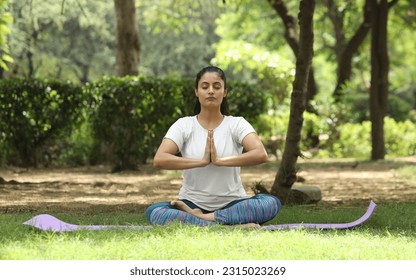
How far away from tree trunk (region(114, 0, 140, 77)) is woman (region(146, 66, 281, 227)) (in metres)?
10.8

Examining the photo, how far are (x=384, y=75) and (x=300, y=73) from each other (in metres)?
10.0

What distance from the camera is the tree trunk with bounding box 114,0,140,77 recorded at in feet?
58.1

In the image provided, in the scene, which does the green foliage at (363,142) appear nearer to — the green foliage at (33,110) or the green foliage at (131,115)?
the green foliage at (131,115)

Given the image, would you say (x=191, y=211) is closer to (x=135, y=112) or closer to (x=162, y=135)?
(x=135, y=112)

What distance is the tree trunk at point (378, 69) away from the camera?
18688 mm

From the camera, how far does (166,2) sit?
27.6 m

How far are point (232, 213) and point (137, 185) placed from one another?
6.00 m

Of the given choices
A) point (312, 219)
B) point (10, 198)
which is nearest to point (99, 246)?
point (312, 219)

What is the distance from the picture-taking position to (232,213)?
6.95 metres

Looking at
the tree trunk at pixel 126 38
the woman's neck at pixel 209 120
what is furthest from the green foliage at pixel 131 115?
the woman's neck at pixel 209 120

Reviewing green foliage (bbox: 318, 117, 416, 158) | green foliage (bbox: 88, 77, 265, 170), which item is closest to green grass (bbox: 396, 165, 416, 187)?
green foliage (bbox: 88, 77, 265, 170)

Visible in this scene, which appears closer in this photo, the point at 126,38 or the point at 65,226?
the point at 65,226

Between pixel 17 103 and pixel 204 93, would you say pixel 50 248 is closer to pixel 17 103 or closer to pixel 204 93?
pixel 204 93

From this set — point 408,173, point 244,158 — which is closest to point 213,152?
point 244,158
